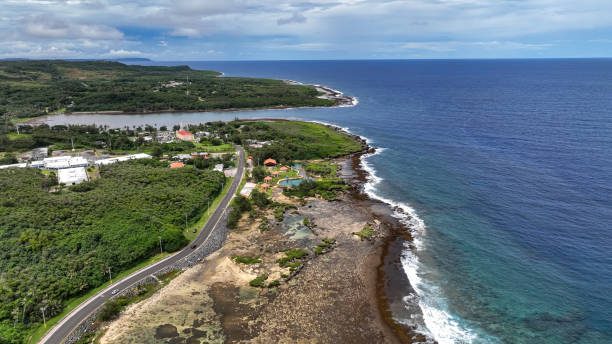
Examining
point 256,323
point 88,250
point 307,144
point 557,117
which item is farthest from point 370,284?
point 557,117

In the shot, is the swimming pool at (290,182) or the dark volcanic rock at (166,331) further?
the swimming pool at (290,182)

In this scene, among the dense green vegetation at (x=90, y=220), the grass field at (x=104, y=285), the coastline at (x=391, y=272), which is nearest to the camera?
the grass field at (x=104, y=285)

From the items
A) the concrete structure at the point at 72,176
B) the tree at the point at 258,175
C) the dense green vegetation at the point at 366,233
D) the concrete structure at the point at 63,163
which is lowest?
the dense green vegetation at the point at 366,233

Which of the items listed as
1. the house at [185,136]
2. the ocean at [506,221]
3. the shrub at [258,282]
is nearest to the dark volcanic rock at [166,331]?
the shrub at [258,282]

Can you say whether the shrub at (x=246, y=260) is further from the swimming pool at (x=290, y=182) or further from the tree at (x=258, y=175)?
the tree at (x=258, y=175)

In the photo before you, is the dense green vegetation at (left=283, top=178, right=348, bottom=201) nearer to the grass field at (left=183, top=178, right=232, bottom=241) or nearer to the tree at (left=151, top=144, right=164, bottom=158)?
the grass field at (left=183, top=178, right=232, bottom=241)

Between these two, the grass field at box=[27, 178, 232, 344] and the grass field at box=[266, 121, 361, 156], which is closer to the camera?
the grass field at box=[27, 178, 232, 344]

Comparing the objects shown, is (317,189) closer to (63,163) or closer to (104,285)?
(104,285)

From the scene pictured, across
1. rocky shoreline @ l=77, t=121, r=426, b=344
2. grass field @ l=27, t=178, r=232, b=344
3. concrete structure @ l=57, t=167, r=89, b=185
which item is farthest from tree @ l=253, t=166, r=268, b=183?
concrete structure @ l=57, t=167, r=89, b=185
